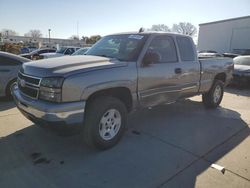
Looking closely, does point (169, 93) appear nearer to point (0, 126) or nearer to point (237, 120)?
point (237, 120)

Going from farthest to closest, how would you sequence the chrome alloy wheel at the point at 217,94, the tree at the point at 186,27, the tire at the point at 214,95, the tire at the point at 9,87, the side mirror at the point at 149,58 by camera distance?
the tree at the point at 186,27 < the tire at the point at 9,87 < the chrome alloy wheel at the point at 217,94 < the tire at the point at 214,95 < the side mirror at the point at 149,58

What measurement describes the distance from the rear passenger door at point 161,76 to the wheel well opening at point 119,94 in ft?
0.76

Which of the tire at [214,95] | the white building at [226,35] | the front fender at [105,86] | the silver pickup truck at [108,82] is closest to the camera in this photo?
the silver pickup truck at [108,82]

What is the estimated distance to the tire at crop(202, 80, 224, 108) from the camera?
6.39m

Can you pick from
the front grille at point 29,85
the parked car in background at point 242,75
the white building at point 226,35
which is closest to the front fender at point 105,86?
the front grille at point 29,85

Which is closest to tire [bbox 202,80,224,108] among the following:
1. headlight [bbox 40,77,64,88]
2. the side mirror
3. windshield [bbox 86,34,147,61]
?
the side mirror

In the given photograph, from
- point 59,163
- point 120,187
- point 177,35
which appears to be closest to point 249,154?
point 120,187

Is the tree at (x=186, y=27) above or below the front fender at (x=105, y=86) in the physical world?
above

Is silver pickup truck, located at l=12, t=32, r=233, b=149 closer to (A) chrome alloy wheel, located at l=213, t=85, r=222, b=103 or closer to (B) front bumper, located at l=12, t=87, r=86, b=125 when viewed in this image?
(B) front bumper, located at l=12, t=87, r=86, b=125

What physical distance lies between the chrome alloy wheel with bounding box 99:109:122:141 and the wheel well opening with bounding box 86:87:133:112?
28 cm

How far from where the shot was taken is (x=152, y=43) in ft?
14.3

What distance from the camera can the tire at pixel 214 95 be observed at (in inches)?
252

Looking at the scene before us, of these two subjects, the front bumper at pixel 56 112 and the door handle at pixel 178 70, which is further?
the door handle at pixel 178 70

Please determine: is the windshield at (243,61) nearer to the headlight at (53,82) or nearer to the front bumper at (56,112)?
the front bumper at (56,112)
